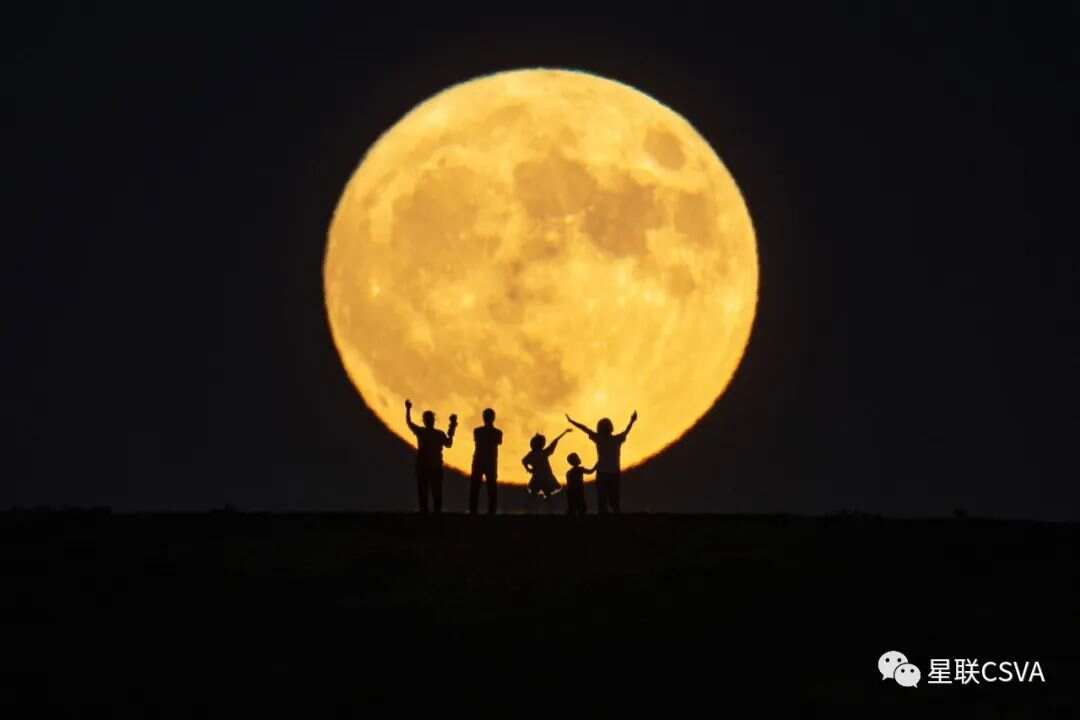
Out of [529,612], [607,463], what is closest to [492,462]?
[607,463]

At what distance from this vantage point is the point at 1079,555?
33438 mm

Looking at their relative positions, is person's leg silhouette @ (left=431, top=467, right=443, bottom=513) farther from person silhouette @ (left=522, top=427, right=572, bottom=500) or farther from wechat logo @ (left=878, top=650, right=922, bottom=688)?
wechat logo @ (left=878, top=650, right=922, bottom=688)

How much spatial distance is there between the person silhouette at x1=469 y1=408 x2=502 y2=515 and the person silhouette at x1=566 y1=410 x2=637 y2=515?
1334 millimetres

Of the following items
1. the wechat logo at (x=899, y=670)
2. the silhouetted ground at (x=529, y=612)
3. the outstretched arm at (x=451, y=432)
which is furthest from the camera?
the outstretched arm at (x=451, y=432)

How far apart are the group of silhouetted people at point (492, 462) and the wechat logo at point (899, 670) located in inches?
309

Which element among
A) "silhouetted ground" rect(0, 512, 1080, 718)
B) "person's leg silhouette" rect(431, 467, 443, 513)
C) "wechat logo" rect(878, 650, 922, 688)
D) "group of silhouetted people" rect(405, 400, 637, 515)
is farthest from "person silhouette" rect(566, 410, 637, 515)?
"wechat logo" rect(878, 650, 922, 688)

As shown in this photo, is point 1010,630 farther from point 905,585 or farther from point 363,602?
point 363,602

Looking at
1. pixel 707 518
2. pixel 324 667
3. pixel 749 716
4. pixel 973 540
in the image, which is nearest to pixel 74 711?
pixel 324 667

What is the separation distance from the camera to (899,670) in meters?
28.9

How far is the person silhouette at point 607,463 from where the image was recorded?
36.4 meters

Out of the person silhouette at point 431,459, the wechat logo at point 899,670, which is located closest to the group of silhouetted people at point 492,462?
the person silhouette at point 431,459

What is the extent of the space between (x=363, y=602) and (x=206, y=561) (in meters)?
3.01

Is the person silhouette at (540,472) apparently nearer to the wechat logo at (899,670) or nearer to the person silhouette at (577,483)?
the person silhouette at (577,483)

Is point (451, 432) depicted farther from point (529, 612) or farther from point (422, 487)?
point (529, 612)
